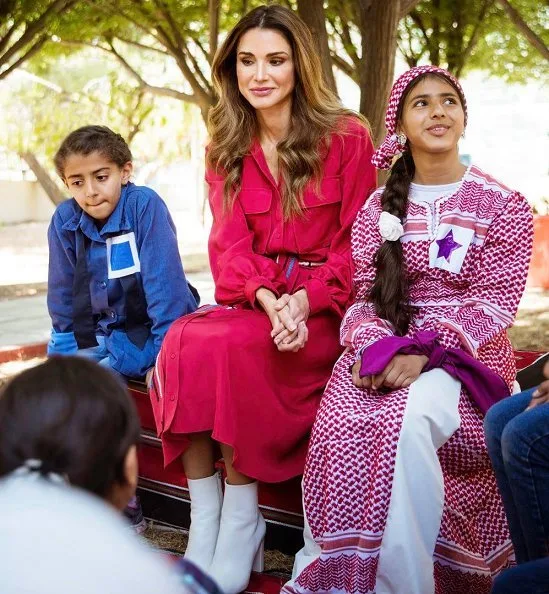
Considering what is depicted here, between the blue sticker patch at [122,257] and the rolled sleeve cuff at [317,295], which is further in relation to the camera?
the blue sticker patch at [122,257]

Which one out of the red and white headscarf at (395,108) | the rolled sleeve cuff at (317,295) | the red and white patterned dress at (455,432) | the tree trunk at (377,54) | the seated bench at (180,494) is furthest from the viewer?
the tree trunk at (377,54)

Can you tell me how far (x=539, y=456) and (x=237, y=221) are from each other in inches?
69.6

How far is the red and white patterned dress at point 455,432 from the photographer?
297 centimetres

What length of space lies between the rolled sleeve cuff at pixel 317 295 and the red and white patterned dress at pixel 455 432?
0.41 ft

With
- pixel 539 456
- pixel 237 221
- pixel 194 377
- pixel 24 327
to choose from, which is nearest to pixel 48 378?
pixel 539 456

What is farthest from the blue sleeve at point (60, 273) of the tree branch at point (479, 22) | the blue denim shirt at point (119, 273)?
the tree branch at point (479, 22)

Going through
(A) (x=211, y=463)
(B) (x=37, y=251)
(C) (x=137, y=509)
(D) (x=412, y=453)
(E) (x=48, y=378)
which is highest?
(E) (x=48, y=378)

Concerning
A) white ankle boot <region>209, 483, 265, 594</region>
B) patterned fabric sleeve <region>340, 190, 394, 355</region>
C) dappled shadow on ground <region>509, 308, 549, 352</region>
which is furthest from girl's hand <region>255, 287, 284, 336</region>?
dappled shadow on ground <region>509, 308, 549, 352</region>

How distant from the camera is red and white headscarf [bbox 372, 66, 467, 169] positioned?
135 inches

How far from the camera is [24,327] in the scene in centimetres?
947

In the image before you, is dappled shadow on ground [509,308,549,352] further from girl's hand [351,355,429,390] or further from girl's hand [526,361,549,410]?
girl's hand [526,361,549,410]

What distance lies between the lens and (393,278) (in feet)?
11.1

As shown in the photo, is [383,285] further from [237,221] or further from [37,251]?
[37,251]

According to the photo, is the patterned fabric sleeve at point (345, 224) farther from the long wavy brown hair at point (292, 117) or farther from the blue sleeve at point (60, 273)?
the blue sleeve at point (60, 273)
